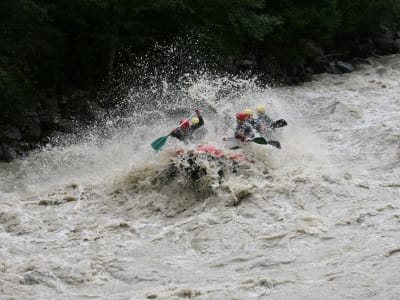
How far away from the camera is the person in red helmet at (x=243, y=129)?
38.8 feet

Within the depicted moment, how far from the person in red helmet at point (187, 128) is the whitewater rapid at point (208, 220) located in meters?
0.25

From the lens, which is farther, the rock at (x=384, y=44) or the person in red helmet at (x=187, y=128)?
the rock at (x=384, y=44)

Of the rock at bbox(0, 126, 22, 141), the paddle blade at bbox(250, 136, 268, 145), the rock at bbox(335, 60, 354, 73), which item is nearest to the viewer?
the paddle blade at bbox(250, 136, 268, 145)

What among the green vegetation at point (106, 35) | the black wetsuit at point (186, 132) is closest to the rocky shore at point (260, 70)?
the green vegetation at point (106, 35)

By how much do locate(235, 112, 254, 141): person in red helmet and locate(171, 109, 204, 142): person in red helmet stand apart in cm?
76

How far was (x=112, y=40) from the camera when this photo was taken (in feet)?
50.6

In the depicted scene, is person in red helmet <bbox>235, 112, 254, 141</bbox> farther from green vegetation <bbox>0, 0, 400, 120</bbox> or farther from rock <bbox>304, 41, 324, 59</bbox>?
rock <bbox>304, 41, 324, 59</bbox>

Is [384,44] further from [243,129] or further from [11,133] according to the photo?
[11,133]

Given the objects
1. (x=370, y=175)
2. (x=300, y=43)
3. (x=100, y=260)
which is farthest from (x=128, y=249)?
(x=300, y=43)

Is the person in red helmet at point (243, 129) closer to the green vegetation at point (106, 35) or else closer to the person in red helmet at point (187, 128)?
the person in red helmet at point (187, 128)

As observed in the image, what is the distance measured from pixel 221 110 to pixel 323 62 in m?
6.50

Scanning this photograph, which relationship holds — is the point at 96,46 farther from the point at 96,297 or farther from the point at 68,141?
the point at 96,297

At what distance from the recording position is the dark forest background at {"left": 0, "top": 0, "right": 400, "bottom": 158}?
13.9 meters

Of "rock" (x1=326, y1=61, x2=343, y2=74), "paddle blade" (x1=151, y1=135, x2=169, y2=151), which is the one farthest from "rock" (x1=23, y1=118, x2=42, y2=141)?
"rock" (x1=326, y1=61, x2=343, y2=74)
